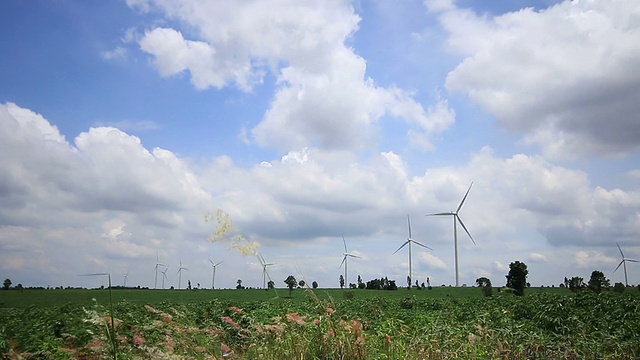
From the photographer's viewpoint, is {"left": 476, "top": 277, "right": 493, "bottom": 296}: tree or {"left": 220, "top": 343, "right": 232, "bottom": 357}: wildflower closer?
{"left": 220, "top": 343, "right": 232, "bottom": 357}: wildflower

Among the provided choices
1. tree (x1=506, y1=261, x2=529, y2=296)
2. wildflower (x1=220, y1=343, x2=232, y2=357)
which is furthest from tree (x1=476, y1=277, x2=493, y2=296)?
wildflower (x1=220, y1=343, x2=232, y2=357)

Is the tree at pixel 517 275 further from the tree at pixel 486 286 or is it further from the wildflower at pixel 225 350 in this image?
the wildflower at pixel 225 350

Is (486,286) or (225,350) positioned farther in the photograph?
(486,286)

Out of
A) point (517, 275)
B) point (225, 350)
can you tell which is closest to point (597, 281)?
point (517, 275)

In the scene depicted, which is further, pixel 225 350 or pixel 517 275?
pixel 517 275

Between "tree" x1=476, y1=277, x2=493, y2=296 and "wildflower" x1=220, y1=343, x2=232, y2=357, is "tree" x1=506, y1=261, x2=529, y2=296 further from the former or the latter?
"wildflower" x1=220, y1=343, x2=232, y2=357

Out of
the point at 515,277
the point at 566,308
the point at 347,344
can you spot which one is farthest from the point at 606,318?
the point at 515,277

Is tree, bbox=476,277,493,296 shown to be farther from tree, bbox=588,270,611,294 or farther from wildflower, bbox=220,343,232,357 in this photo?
wildflower, bbox=220,343,232,357

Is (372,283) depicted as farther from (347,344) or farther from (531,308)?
(347,344)

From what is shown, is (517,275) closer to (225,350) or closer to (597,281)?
(597,281)

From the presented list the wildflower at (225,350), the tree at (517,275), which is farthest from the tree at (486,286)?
the wildflower at (225,350)

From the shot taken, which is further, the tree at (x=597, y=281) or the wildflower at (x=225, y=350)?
the tree at (x=597, y=281)

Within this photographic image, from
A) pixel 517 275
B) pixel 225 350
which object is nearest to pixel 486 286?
pixel 517 275

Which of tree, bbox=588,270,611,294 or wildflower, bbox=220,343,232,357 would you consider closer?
wildflower, bbox=220,343,232,357
